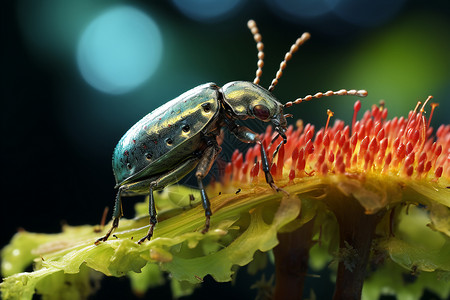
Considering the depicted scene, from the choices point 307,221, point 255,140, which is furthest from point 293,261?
point 255,140

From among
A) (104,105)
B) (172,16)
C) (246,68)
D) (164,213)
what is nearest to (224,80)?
(246,68)

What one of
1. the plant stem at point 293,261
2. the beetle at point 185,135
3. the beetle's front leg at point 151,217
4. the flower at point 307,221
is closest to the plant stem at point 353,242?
the flower at point 307,221

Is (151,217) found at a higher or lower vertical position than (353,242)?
higher

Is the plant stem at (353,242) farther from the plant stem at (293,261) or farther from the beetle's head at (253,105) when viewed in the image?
the beetle's head at (253,105)

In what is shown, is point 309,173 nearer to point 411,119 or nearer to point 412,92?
point 411,119

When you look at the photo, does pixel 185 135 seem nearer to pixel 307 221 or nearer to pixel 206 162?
pixel 206 162

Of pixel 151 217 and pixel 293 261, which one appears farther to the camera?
pixel 293 261
